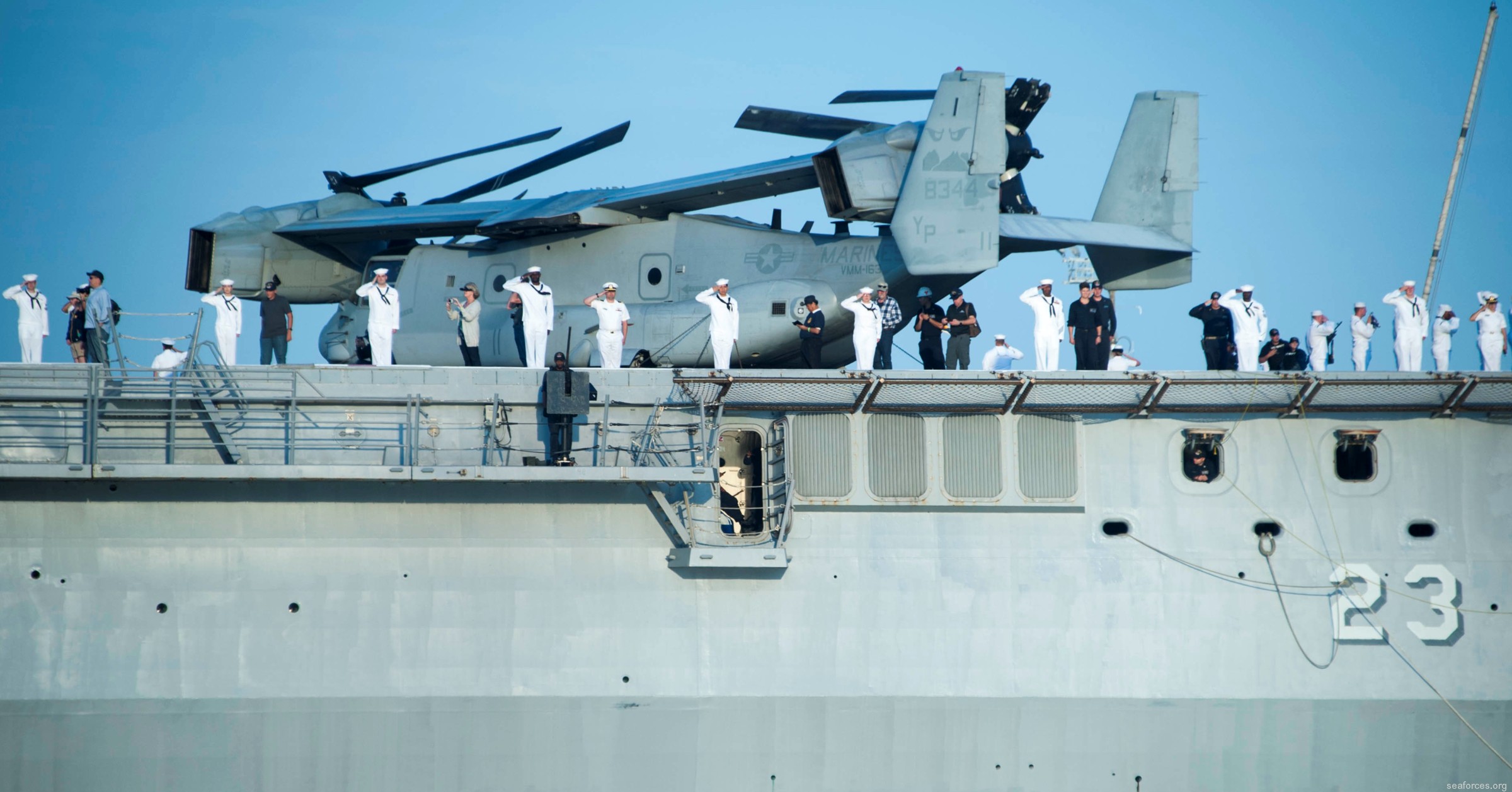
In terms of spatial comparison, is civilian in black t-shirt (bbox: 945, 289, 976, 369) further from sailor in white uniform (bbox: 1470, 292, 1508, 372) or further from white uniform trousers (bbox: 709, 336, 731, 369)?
sailor in white uniform (bbox: 1470, 292, 1508, 372)

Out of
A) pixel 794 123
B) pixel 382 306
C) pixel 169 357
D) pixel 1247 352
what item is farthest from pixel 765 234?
pixel 169 357

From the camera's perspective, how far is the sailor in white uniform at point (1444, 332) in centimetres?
1595

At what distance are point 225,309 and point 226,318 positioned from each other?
128mm

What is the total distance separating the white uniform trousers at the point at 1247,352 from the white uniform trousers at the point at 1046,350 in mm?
2555

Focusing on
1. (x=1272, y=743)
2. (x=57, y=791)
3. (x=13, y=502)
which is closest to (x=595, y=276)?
(x=13, y=502)

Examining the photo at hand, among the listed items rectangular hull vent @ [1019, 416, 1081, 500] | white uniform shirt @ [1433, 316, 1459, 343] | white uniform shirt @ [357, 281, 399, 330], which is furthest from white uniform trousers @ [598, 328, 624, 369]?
white uniform shirt @ [1433, 316, 1459, 343]

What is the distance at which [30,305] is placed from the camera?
15.0 meters

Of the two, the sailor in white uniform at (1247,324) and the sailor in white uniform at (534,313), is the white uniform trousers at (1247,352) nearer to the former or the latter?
the sailor in white uniform at (1247,324)

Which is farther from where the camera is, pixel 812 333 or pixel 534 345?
pixel 812 333

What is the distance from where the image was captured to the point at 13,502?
529 inches

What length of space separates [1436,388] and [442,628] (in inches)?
495

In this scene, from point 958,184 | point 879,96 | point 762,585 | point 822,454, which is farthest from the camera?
point 879,96

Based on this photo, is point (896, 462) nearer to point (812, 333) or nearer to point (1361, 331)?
point (812, 333)

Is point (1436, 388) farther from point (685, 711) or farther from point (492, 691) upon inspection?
point (492, 691)
